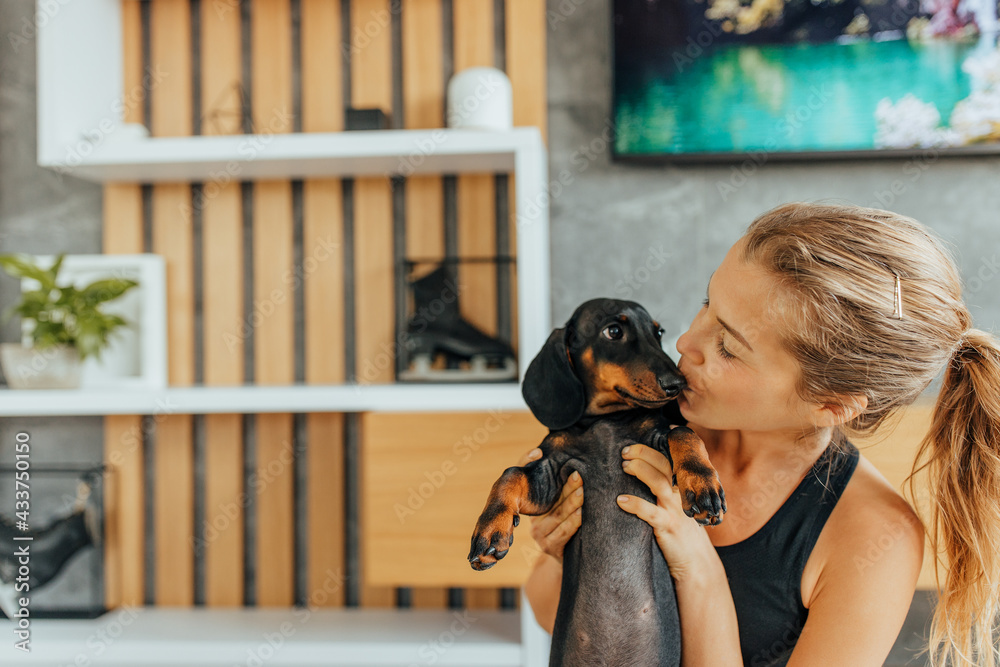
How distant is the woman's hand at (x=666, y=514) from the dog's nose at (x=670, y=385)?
0.33 ft

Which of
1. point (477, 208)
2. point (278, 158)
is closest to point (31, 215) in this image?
point (278, 158)

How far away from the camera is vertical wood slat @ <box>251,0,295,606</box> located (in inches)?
79.5

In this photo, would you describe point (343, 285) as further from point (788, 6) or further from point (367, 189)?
point (788, 6)

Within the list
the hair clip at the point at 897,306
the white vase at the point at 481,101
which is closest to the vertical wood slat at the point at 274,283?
the white vase at the point at 481,101

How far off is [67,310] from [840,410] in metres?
1.78

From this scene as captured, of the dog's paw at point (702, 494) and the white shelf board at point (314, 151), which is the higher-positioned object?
the white shelf board at point (314, 151)

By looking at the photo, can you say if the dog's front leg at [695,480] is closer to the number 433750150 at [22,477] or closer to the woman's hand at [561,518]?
the woman's hand at [561,518]

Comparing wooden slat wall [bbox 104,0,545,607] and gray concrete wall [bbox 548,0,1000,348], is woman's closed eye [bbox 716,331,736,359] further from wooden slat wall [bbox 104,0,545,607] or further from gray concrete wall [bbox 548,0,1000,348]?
wooden slat wall [bbox 104,0,545,607]

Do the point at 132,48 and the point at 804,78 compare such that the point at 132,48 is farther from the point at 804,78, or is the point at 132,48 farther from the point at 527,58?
the point at 804,78

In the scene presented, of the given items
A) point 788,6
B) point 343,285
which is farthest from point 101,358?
point 788,6

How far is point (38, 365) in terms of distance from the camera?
5.80 ft

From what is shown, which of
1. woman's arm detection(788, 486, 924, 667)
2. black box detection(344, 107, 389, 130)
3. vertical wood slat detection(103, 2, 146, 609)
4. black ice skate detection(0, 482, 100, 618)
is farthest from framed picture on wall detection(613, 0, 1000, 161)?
black ice skate detection(0, 482, 100, 618)

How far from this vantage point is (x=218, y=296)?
2.04 meters

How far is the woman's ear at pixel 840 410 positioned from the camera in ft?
3.18
